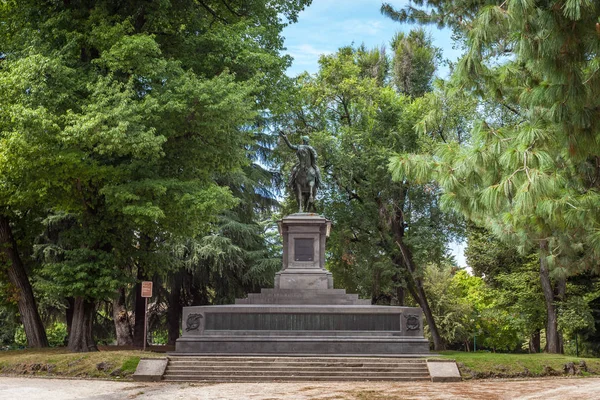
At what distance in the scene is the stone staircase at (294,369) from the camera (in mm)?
15109

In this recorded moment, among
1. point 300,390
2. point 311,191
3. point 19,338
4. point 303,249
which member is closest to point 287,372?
point 300,390

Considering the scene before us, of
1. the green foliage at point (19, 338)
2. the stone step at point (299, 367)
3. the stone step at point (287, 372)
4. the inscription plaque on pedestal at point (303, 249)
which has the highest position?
the inscription plaque on pedestal at point (303, 249)

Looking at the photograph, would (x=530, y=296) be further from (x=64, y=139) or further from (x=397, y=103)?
(x=64, y=139)

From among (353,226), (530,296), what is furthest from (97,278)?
(530,296)

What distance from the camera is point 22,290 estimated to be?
858 inches

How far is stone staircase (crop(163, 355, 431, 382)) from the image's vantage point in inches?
595

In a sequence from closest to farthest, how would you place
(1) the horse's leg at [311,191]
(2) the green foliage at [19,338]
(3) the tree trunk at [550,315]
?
(1) the horse's leg at [311,191] < (3) the tree trunk at [550,315] < (2) the green foliage at [19,338]

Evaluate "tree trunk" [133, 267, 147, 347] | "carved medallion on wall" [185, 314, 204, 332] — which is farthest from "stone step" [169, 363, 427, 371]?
"tree trunk" [133, 267, 147, 347]

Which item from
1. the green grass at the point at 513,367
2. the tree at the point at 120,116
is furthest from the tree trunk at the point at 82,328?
the green grass at the point at 513,367

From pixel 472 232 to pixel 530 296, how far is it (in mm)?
3725

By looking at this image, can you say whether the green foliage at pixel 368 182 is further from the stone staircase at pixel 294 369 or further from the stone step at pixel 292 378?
A: the stone step at pixel 292 378

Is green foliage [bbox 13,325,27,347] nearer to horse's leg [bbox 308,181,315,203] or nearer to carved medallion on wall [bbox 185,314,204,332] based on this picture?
horse's leg [bbox 308,181,315,203]

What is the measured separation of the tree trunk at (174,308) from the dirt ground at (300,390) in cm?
1403

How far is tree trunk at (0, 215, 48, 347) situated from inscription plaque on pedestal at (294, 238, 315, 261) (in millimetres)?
8842
